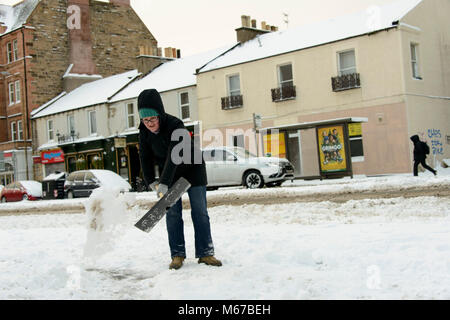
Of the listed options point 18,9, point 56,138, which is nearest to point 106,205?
point 56,138

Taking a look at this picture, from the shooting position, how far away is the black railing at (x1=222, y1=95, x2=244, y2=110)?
2944cm

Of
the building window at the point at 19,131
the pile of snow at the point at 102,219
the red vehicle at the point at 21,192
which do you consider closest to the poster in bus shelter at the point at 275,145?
the red vehicle at the point at 21,192

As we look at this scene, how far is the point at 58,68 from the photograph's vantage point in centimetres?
4416

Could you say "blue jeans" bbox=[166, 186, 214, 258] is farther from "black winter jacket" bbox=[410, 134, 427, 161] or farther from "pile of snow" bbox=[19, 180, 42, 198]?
"pile of snow" bbox=[19, 180, 42, 198]

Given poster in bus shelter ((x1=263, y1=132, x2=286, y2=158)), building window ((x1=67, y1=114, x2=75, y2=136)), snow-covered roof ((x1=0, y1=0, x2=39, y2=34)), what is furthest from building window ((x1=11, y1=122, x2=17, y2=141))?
poster in bus shelter ((x1=263, y1=132, x2=286, y2=158))

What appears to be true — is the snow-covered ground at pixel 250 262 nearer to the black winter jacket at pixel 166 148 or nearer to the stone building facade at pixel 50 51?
the black winter jacket at pixel 166 148

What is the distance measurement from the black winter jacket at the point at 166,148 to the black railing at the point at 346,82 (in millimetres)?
20296

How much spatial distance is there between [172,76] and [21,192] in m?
11.1

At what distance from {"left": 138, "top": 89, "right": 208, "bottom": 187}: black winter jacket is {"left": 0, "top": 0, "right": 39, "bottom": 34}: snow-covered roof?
4063 centimetres

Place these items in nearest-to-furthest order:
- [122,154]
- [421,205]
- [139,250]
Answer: [139,250]
[421,205]
[122,154]

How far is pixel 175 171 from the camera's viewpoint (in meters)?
5.74

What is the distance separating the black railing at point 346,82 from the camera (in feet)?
82.1
